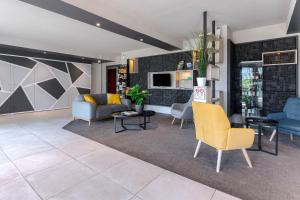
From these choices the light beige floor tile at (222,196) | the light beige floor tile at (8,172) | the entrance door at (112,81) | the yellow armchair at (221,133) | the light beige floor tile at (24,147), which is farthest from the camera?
the entrance door at (112,81)

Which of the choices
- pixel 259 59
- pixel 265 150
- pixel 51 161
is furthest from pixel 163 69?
pixel 51 161

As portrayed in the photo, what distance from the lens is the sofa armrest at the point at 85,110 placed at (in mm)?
4801

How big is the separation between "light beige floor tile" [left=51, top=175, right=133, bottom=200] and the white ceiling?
2.73 m

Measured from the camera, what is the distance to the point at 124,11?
3.68 metres

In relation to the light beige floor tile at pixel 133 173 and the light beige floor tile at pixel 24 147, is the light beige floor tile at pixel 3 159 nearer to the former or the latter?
the light beige floor tile at pixel 24 147

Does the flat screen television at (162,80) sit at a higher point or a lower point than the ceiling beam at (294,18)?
lower

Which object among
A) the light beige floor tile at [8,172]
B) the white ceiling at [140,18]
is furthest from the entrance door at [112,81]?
the light beige floor tile at [8,172]

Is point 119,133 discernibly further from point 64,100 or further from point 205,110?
point 64,100

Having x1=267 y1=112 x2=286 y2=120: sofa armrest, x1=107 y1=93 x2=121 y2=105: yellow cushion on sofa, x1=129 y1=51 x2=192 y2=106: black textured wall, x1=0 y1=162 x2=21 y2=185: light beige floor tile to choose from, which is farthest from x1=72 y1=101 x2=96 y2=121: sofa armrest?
x1=267 y1=112 x2=286 y2=120: sofa armrest

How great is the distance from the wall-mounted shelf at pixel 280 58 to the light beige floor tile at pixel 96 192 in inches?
194

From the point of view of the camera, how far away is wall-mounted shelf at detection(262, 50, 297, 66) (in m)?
4.37

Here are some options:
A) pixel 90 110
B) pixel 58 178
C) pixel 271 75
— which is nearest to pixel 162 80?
pixel 90 110

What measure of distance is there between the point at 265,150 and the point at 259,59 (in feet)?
9.75

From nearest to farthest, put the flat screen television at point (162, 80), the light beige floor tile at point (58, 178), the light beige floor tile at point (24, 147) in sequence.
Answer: the light beige floor tile at point (58, 178)
the light beige floor tile at point (24, 147)
the flat screen television at point (162, 80)
